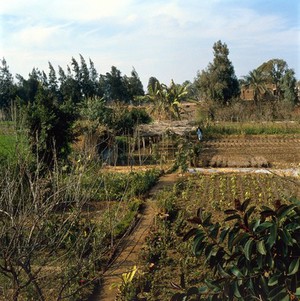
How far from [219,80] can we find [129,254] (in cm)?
2666

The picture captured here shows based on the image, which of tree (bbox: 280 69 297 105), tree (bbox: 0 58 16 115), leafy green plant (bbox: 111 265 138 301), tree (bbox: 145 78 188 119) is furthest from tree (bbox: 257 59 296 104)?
leafy green plant (bbox: 111 265 138 301)

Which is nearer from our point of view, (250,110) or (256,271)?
(256,271)

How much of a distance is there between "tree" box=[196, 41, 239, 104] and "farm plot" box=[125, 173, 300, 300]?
67.6ft

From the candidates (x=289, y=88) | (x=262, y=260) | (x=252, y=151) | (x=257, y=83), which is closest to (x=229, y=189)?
Result: (x=262, y=260)

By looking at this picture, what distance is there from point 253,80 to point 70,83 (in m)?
16.8

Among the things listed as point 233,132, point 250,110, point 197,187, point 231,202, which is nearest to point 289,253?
point 231,202

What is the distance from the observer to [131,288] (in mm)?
4242

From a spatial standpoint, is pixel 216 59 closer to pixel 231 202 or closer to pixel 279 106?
pixel 279 106

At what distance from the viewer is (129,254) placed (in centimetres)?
551

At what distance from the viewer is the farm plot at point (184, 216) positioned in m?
4.42

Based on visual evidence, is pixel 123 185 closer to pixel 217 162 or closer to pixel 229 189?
pixel 229 189

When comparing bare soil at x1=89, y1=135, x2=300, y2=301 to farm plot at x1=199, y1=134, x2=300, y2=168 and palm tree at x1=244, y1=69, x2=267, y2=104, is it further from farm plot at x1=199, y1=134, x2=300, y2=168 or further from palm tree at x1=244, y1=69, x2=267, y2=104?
palm tree at x1=244, y1=69, x2=267, y2=104

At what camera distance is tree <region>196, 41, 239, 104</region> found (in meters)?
30.6

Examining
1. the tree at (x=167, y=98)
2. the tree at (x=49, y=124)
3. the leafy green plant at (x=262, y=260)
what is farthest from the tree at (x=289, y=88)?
the leafy green plant at (x=262, y=260)
